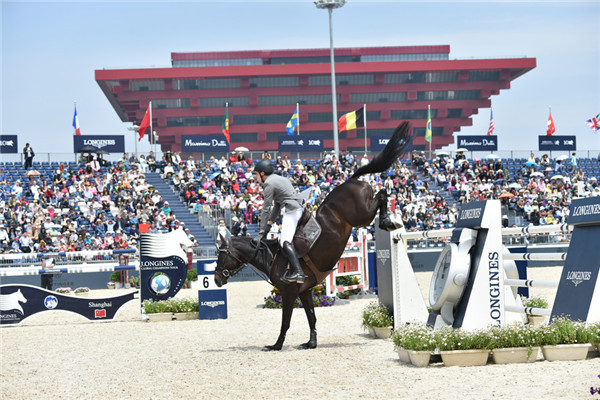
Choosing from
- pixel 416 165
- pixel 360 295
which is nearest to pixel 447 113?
pixel 416 165

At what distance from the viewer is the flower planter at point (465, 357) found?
8445 millimetres

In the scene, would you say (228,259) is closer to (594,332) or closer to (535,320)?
(535,320)

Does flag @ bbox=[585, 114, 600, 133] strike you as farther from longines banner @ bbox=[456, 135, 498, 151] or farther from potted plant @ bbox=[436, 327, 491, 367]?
potted plant @ bbox=[436, 327, 491, 367]

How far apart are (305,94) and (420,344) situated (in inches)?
2792

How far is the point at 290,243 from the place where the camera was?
1049cm

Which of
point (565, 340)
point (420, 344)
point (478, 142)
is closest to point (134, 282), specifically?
point (420, 344)

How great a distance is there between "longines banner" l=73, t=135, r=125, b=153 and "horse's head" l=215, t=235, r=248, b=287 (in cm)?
2772

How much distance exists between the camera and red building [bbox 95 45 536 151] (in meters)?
76.9

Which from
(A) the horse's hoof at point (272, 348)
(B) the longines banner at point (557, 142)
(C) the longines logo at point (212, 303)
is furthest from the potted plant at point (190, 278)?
(B) the longines banner at point (557, 142)

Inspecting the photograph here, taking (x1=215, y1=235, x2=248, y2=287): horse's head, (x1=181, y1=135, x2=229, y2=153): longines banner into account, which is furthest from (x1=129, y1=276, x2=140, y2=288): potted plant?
(x1=215, y1=235, x2=248, y2=287): horse's head

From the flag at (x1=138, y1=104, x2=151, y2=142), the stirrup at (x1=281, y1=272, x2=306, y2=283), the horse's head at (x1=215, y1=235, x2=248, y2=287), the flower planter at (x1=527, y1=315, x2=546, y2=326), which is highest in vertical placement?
the flag at (x1=138, y1=104, x2=151, y2=142)

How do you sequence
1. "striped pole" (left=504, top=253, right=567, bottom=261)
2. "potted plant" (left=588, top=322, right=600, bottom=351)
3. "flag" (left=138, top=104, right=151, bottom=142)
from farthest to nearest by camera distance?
"flag" (left=138, top=104, right=151, bottom=142) < "striped pole" (left=504, top=253, right=567, bottom=261) < "potted plant" (left=588, top=322, right=600, bottom=351)

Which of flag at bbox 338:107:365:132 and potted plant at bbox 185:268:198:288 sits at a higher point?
flag at bbox 338:107:365:132

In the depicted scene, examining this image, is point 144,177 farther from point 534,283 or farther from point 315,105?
point 315,105
